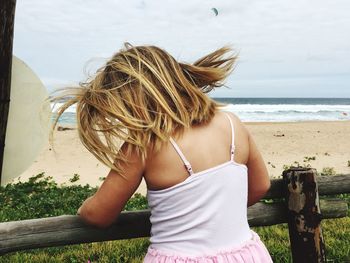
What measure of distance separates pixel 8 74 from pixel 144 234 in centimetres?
109

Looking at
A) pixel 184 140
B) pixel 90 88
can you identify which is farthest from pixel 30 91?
pixel 184 140

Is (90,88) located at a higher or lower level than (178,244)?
higher

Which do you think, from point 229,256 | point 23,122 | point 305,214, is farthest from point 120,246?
point 229,256

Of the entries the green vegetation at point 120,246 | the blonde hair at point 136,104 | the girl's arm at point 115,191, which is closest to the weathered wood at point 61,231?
the girl's arm at point 115,191

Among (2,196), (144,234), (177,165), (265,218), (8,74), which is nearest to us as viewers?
(177,165)

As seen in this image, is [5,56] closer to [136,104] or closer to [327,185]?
[136,104]

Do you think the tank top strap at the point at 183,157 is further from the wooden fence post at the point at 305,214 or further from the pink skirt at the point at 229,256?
the wooden fence post at the point at 305,214

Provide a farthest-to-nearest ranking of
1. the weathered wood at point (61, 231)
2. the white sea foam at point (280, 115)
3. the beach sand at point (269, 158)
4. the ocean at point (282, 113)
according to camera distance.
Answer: the ocean at point (282, 113), the white sea foam at point (280, 115), the beach sand at point (269, 158), the weathered wood at point (61, 231)

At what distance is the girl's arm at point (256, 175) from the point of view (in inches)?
86.4

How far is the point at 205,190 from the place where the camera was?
1906 millimetres

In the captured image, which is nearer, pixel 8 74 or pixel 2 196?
pixel 8 74

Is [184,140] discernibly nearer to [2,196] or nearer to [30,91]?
[30,91]

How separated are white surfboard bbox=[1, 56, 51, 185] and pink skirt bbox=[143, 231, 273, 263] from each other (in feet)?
2.39

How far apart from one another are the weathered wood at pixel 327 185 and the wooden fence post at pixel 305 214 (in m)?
0.08
